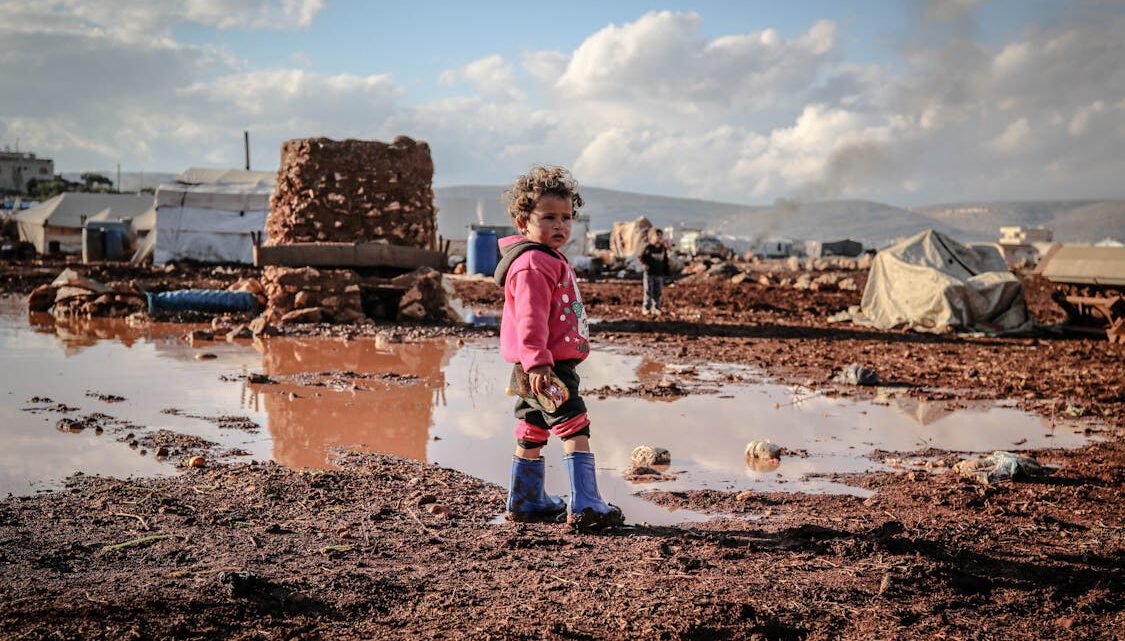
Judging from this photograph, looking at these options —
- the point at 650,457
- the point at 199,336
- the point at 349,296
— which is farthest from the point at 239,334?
the point at 650,457

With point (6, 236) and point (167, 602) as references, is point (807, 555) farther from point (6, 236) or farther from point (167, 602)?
point (6, 236)

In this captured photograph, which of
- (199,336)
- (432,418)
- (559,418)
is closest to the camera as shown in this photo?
(559,418)

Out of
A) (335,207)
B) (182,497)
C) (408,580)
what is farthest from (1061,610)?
(335,207)

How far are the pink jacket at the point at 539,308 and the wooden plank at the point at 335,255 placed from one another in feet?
34.9

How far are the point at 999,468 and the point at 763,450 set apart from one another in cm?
130

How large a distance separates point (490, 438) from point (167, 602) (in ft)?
11.0

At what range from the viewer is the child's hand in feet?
13.4

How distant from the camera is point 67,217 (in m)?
44.2

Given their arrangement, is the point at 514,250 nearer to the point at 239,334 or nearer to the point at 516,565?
the point at 516,565

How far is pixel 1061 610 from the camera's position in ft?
10.4

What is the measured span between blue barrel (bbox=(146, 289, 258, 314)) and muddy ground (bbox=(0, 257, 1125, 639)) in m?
10.5

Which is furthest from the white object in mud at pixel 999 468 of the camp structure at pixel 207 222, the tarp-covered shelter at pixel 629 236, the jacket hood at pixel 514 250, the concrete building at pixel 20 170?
the concrete building at pixel 20 170

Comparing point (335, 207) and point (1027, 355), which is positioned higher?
point (335, 207)

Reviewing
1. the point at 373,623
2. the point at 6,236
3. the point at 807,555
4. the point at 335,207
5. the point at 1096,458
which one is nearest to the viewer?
the point at 373,623
